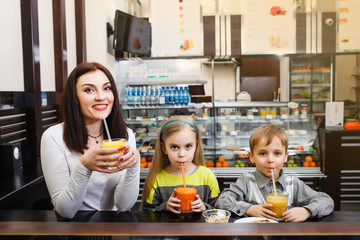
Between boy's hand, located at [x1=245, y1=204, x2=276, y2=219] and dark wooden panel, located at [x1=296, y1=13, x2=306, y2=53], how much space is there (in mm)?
4305

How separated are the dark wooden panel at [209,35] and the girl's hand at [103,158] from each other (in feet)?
13.9

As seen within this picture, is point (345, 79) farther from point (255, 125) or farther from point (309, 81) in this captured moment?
point (255, 125)

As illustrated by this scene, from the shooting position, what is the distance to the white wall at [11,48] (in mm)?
2902

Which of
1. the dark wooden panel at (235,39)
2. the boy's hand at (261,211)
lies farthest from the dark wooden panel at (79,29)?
the boy's hand at (261,211)

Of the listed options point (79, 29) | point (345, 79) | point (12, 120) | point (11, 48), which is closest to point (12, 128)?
point (12, 120)

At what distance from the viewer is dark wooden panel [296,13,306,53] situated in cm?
513

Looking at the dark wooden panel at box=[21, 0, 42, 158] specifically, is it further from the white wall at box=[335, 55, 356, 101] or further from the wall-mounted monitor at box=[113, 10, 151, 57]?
the white wall at box=[335, 55, 356, 101]

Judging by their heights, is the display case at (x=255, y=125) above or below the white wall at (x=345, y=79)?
below

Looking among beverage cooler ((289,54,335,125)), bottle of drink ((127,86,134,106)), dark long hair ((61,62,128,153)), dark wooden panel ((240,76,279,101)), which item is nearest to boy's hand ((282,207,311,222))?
dark long hair ((61,62,128,153))

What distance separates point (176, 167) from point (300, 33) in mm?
4191

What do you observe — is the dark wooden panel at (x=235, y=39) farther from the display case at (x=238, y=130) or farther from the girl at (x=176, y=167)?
the girl at (x=176, y=167)

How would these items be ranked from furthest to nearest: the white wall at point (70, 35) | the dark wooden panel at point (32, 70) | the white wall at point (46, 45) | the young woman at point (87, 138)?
1. the white wall at point (70, 35)
2. the white wall at point (46, 45)
3. the dark wooden panel at point (32, 70)
4. the young woman at point (87, 138)

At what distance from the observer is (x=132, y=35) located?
191 inches

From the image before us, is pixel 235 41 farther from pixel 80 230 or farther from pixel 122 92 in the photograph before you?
pixel 80 230
